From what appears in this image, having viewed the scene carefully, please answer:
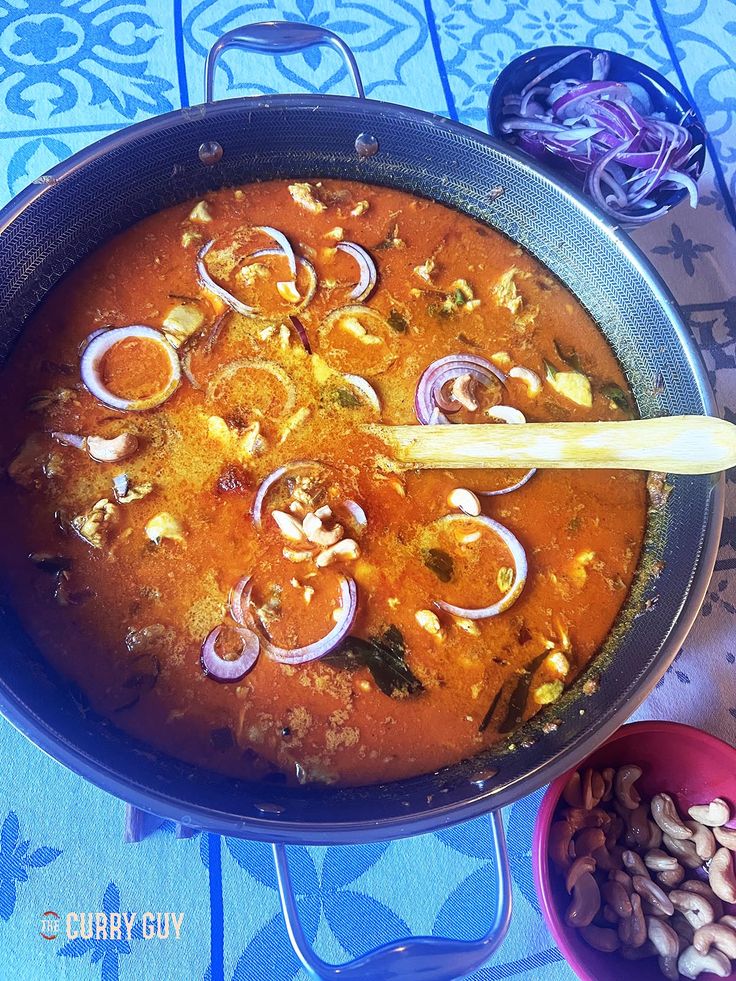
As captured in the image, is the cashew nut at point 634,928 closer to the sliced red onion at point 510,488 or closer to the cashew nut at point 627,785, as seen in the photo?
the cashew nut at point 627,785

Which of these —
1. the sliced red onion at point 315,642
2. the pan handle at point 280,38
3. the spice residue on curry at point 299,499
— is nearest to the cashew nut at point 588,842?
the spice residue on curry at point 299,499

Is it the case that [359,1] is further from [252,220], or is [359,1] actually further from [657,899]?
[657,899]

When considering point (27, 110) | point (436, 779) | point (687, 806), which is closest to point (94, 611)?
point (436, 779)

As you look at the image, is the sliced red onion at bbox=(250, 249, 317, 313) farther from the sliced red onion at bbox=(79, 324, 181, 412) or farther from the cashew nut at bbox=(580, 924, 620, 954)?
the cashew nut at bbox=(580, 924, 620, 954)

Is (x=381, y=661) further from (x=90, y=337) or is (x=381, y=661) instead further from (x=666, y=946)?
(x=90, y=337)

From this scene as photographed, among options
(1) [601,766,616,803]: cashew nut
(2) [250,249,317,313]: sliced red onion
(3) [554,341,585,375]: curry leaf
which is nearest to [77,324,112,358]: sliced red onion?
(2) [250,249,317,313]: sliced red onion
